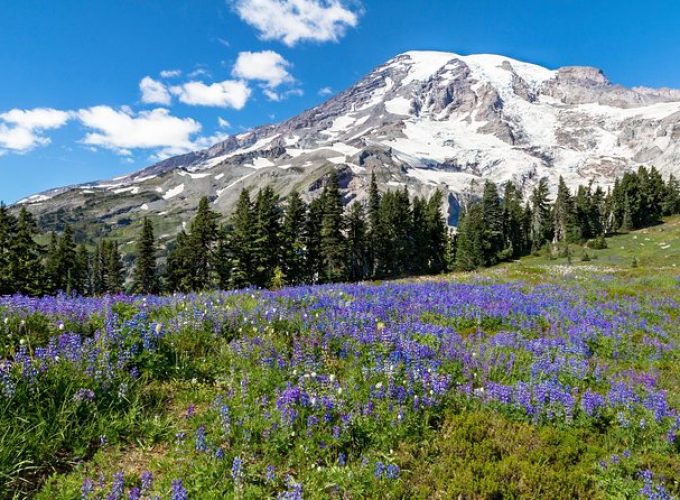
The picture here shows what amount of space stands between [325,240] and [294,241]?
179 inches

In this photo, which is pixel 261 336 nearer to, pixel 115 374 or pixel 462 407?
pixel 115 374

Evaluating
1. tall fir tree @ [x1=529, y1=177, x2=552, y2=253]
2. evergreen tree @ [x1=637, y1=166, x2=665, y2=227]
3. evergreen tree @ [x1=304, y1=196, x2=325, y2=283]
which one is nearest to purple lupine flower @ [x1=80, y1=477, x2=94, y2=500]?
evergreen tree @ [x1=304, y1=196, x2=325, y2=283]

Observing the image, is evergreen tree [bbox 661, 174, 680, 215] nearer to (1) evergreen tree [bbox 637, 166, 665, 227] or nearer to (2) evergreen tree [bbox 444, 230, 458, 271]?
(1) evergreen tree [bbox 637, 166, 665, 227]

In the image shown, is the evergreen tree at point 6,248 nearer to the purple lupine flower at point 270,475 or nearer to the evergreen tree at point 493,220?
the purple lupine flower at point 270,475

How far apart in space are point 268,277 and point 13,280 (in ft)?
89.3

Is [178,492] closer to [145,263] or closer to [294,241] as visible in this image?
[294,241]

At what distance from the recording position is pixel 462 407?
22.0ft

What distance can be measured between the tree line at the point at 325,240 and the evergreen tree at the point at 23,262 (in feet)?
0.33

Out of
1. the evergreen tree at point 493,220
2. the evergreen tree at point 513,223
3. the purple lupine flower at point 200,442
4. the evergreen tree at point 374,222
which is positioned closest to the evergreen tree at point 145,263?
the evergreen tree at point 374,222

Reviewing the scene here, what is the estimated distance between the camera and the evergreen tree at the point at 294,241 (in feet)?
185

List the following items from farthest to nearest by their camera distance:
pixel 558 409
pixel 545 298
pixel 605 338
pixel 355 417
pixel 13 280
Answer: pixel 13 280, pixel 545 298, pixel 605 338, pixel 558 409, pixel 355 417

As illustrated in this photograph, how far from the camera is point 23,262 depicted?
46.4 metres

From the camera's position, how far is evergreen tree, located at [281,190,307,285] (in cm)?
5644

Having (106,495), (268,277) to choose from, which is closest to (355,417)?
(106,495)
